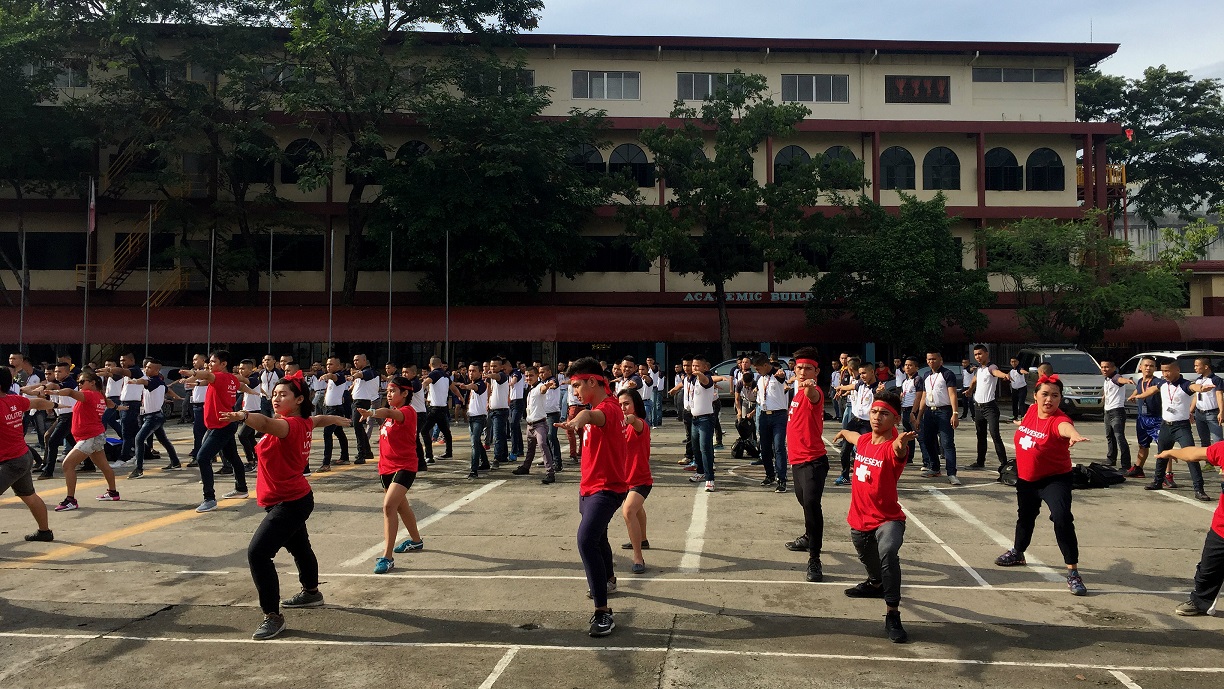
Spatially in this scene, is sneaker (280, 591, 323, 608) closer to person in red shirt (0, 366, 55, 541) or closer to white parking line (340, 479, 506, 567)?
white parking line (340, 479, 506, 567)

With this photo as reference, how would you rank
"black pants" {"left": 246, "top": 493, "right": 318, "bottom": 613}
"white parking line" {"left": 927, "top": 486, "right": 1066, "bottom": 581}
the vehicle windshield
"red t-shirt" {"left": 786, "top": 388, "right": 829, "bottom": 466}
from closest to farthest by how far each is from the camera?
"black pants" {"left": 246, "top": 493, "right": 318, "bottom": 613}
"white parking line" {"left": 927, "top": 486, "right": 1066, "bottom": 581}
"red t-shirt" {"left": 786, "top": 388, "right": 829, "bottom": 466}
the vehicle windshield

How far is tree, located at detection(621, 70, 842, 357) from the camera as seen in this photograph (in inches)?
1099

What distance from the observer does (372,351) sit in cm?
3164

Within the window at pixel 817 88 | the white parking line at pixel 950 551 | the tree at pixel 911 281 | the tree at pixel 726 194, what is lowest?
the white parking line at pixel 950 551

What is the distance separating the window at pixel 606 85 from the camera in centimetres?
3472

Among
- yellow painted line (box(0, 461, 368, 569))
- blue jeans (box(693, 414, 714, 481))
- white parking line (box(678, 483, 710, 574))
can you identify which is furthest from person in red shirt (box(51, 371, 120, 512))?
blue jeans (box(693, 414, 714, 481))

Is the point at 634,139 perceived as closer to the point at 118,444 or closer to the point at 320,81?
the point at 320,81

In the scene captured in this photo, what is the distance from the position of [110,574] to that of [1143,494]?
41.6ft

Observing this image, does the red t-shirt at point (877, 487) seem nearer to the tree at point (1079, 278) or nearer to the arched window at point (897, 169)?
the tree at point (1079, 278)

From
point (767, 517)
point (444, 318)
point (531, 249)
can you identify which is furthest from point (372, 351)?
point (767, 517)

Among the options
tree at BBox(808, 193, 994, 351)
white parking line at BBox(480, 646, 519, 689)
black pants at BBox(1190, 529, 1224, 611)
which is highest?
tree at BBox(808, 193, 994, 351)

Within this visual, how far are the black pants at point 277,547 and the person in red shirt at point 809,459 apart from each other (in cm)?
424

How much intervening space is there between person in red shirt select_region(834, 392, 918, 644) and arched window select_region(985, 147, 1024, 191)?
1279 inches

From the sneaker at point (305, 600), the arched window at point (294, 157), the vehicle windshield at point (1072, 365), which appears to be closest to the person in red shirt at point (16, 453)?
the sneaker at point (305, 600)
